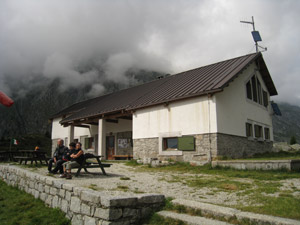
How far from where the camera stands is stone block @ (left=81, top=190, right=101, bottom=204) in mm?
4371

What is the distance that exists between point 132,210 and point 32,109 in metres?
47.2

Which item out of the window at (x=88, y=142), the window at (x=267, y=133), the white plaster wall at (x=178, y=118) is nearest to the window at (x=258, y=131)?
the window at (x=267, y=133)

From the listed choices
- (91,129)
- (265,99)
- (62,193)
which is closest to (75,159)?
(62,193)

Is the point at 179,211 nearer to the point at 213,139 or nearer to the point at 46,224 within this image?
the point at 46,224

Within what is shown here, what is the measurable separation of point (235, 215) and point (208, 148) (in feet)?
26.2

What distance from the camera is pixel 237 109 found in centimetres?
1358

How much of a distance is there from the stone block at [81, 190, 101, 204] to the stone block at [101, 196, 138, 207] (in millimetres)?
167

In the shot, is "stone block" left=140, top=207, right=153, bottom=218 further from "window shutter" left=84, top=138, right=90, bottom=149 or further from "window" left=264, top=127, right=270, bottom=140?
"window shutter" left=84, top=138, right=90, bottom=149

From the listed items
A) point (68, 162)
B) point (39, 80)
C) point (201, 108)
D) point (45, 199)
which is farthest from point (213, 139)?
point (39, 80)

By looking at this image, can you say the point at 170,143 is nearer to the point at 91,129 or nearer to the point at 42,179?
the point at 42,179

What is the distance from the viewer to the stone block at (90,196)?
437cm

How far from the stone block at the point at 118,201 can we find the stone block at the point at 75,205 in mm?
929

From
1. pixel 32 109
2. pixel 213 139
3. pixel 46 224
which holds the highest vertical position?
pixel 32 109

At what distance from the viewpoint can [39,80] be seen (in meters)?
50.6
